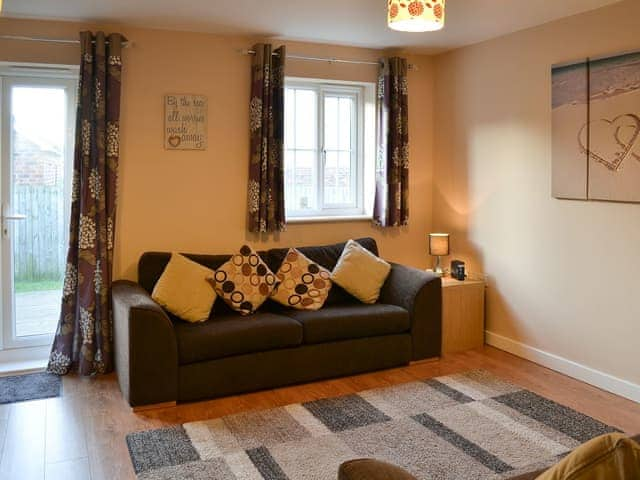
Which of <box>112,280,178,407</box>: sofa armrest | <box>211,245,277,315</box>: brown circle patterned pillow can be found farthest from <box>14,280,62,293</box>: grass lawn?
<box>211,245,277,315</box>: brown circle patterned pillow

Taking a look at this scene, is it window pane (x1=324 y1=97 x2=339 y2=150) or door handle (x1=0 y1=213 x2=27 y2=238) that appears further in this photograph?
window pane (x1=324 y1=97 x2=339 y2=150)

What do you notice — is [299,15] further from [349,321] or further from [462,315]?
[462,315]

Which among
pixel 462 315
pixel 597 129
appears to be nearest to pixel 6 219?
pixel 462 315

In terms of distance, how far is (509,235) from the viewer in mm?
4781

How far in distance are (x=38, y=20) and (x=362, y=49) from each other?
2.45 metres

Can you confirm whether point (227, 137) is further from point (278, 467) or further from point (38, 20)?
point (278, 467)

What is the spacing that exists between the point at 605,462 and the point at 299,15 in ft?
12.0

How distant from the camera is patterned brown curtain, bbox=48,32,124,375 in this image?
4.20m

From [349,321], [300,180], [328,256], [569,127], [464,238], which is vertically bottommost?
[349,321]

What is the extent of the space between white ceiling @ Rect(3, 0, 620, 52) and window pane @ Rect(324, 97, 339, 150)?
65 cm

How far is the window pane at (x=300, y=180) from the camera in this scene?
5.22 m

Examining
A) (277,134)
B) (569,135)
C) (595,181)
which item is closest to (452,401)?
(595,181)

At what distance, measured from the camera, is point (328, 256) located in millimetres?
4926

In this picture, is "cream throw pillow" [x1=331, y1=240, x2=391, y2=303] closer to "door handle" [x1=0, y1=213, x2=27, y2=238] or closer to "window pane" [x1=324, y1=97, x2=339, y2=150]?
"window pane" [x1=324, y1=97, x2=339, y2=150]
